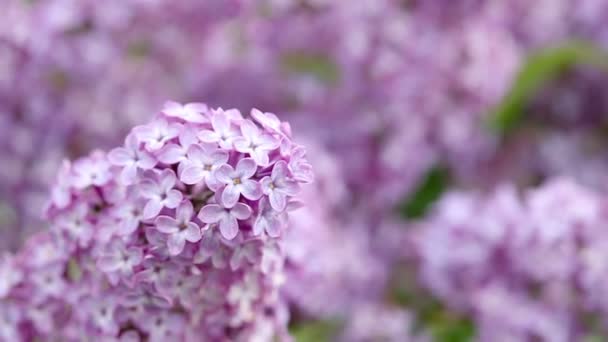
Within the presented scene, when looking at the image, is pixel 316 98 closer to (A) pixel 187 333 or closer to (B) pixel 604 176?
(B) pixel 604 176

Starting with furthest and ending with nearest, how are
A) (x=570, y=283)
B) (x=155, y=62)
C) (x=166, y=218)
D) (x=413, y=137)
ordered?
(x=155, y=62) → (x=413, y=137) → (x=570, y=283) → (x=166, y=218)

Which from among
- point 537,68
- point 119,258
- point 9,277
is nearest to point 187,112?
point 119,258

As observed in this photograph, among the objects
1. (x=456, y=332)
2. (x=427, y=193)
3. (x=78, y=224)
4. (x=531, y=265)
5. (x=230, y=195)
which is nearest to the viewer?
(x=230, y=195)

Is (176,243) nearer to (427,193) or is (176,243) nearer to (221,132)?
(221,132)

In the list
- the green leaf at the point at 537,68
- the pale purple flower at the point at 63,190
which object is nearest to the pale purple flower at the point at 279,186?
the pale purple flower at the point at 63,190

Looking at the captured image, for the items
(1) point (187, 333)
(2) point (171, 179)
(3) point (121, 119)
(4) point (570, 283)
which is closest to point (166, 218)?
(2) point (171, 179)

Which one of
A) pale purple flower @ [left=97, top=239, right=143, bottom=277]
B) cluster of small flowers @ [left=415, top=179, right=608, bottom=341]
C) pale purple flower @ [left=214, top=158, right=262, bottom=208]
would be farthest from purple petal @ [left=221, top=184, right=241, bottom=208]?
cluster of small flowers @ [left=415, top=179, right=608, bottom=341]
